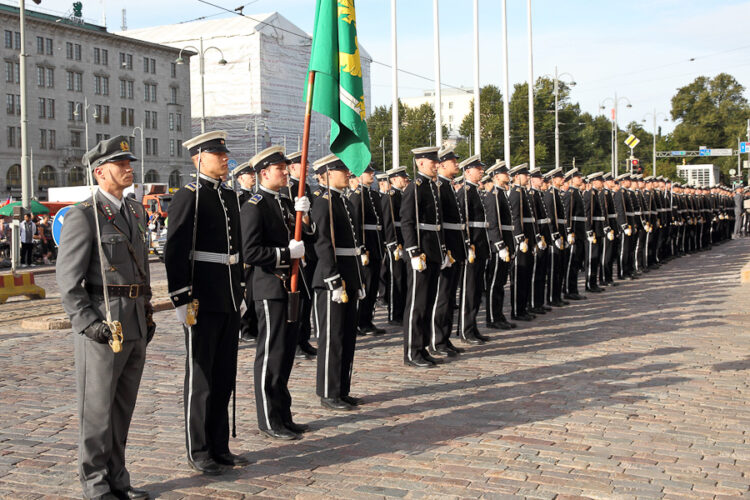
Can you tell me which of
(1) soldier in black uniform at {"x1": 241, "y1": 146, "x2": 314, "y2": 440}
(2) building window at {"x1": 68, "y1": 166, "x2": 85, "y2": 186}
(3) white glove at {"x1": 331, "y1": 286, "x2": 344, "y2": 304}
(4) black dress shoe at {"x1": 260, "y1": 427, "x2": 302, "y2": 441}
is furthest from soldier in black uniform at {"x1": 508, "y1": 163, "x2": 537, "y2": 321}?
(2) building window at {"x1": 68, "y1": 166, "x2": 85, "y2": 186}

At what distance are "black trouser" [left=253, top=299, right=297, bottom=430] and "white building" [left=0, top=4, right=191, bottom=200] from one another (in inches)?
2544

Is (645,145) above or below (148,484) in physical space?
above

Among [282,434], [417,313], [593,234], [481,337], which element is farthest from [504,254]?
[282,434]

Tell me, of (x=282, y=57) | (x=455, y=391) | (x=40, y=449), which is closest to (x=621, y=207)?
(x=455, y=391)

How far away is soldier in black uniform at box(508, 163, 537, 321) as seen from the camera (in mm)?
12844

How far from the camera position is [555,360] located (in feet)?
31.1

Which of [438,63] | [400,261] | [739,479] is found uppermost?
[438,63]

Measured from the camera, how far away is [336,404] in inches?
289

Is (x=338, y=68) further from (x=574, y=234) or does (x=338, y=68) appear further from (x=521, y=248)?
(x=574, y=234)

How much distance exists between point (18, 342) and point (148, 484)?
6696 mm

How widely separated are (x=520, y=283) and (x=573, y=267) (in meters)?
3.25

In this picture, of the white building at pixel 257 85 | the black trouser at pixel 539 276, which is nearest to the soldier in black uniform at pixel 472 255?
the black trouser at pixel 539 276

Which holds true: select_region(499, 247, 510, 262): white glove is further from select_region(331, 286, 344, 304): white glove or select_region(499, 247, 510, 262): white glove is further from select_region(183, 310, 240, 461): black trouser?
select_region(183, 310, 240, 461): black trouser

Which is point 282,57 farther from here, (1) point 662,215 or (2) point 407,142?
(1) point 662,215
